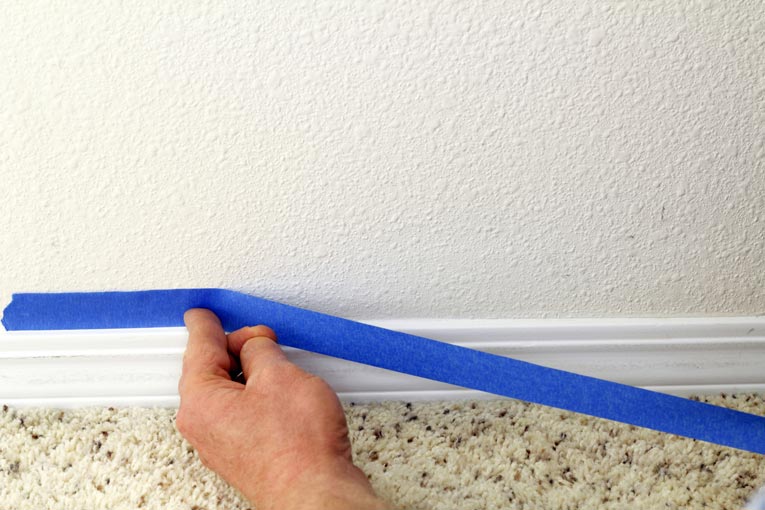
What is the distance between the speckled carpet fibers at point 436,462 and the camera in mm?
805

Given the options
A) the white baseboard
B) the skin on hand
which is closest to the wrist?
the skin on hand

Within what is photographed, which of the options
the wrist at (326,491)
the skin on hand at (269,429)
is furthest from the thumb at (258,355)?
→ the wrist at (326,491)

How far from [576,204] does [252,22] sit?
0.42m

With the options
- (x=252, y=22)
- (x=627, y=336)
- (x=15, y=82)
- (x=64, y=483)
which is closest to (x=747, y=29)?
(x=627, y=336)

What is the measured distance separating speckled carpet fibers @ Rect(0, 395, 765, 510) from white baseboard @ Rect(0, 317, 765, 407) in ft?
0.09

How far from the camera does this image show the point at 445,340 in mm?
934

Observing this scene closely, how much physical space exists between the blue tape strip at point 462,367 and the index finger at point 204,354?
0.16 ft

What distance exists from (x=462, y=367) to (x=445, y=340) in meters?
0.07

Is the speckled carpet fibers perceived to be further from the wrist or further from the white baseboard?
the wrist

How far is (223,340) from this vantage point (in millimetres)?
835

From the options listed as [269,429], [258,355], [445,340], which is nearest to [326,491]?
[269,429]

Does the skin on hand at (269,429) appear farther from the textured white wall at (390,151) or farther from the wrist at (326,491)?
the textured white wall at (390,151)

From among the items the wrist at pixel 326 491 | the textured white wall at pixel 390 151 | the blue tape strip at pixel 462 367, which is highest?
the textured white wall at pixel 390 151

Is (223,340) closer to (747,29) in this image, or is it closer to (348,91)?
(348,91)
